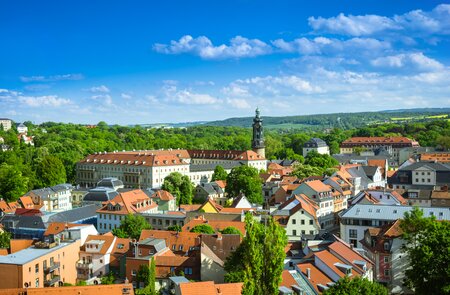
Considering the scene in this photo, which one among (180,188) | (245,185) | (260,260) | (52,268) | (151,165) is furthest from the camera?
(151,165)

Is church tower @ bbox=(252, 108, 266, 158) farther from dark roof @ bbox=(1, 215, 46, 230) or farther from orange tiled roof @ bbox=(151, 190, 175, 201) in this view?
dark roof @ bbox=(1, 215, 46, 230)

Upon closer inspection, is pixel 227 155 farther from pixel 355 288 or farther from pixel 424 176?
pixel 355 288

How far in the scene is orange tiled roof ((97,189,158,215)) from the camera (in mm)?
63781

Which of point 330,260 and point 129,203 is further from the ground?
point 129,203

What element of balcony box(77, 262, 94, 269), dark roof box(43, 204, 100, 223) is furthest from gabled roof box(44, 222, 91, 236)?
balcony box(77, 262, 94, 269)

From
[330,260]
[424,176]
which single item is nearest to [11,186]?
[330,260]

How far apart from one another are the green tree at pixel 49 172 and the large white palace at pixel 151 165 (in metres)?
10.5

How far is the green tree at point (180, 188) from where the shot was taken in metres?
82.4

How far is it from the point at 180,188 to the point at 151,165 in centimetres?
1796

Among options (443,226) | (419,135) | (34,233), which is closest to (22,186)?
(34,233)

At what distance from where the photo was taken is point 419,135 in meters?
179

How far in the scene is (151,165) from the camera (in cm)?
10112

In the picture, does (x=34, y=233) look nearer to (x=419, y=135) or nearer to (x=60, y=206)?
(x=60, y=206)

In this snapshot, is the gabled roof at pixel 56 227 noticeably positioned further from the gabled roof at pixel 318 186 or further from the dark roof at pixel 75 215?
the gabled roof at pixel 318 186
